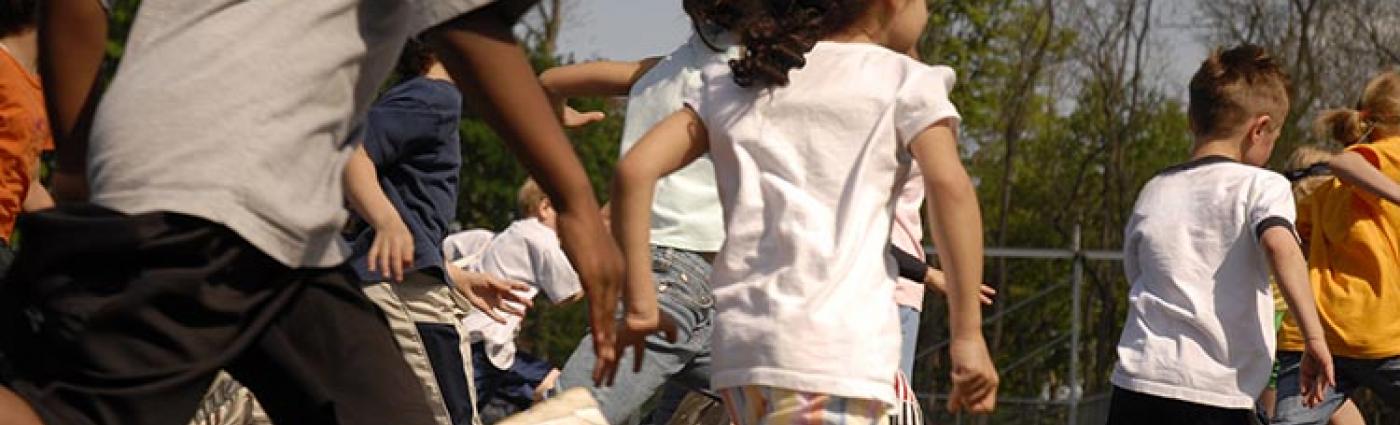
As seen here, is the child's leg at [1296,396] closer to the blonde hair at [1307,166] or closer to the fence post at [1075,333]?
the blonde hair at [1307,166]

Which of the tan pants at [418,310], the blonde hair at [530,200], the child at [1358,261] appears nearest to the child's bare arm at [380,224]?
the tan pants at [418,310]

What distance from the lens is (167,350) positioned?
3.09m

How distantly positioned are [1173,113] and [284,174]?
86.7ft

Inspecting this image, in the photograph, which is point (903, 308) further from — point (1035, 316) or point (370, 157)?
point (1035, 316)

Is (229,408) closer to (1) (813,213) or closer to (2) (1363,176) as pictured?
(1) (813,213)

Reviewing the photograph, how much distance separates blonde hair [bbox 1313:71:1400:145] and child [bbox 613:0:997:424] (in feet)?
17.9

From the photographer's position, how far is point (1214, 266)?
21.5 ft

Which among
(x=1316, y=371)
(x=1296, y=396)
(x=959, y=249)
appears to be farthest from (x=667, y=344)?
(x=1296, y=396)

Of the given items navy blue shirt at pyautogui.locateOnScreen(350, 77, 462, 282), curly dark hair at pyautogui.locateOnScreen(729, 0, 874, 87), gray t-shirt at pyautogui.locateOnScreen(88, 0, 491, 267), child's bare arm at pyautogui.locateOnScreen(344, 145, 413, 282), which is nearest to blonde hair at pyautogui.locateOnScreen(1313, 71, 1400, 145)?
navy blue shirt at pyautogui.locateOnScreen(350, 77, 462, 282)

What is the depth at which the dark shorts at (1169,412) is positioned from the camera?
6465 millimetres

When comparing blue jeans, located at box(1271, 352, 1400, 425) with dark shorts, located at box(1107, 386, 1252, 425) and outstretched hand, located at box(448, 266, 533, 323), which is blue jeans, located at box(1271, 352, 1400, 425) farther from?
outstretched hand, located at box(448, 266, 533, 323)

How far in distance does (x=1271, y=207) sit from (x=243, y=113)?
393 centimetres

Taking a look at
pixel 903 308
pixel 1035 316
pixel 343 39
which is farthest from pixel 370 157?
pixel 1035 316

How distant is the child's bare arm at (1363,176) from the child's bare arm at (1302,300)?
1167mm
